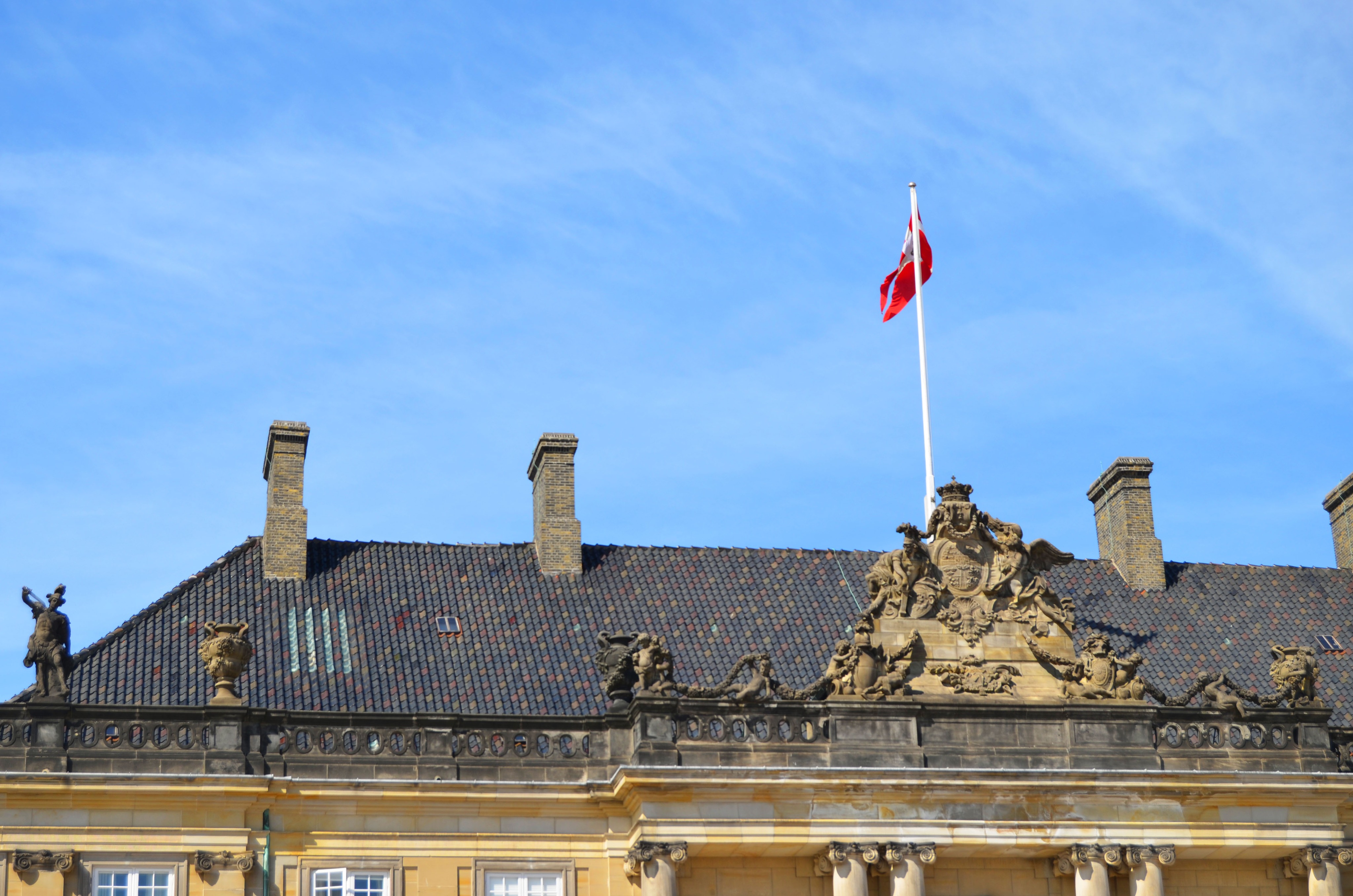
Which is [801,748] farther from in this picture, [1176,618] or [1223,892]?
[1176,618]

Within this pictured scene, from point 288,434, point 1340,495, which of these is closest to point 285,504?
point 288,434

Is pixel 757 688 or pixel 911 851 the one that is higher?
pixel 757 688

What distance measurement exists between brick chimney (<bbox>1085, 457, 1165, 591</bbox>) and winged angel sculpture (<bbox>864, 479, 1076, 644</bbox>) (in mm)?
7061

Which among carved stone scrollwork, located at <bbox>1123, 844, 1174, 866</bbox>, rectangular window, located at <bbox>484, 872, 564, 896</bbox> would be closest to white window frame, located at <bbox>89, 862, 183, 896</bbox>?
rectangular window, located at <bbox>484, 872, 564, 896</bbox>

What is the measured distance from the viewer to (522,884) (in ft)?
112

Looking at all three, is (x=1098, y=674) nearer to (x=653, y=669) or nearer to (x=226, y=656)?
(x=653, y=669)

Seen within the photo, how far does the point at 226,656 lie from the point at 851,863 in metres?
10.5

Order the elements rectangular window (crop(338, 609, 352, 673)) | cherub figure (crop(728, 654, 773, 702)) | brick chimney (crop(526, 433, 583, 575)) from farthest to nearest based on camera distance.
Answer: brick chimney (crop(526, 433, 583, 575))
rectangular window (crop(338, 609, 352, 673))
cherub figure (crop(728, 654, 773, 702))

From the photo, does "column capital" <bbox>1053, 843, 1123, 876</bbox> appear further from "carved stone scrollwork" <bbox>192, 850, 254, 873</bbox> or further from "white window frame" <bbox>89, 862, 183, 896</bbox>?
"white window frame" <bbox>89, 862, 183, 896</bbox>

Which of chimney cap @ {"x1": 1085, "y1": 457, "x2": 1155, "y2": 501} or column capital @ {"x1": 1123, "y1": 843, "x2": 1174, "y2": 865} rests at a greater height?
chimney cap @ {"x1": 1085, "y1": 457, "x2": 1155, "y2": 501}

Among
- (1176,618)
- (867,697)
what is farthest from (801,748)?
(1176,618)

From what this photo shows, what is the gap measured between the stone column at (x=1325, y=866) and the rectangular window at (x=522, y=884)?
12.3 meters

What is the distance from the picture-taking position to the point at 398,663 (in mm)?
37781

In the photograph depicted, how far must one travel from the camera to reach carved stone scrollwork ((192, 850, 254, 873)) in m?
32.8
